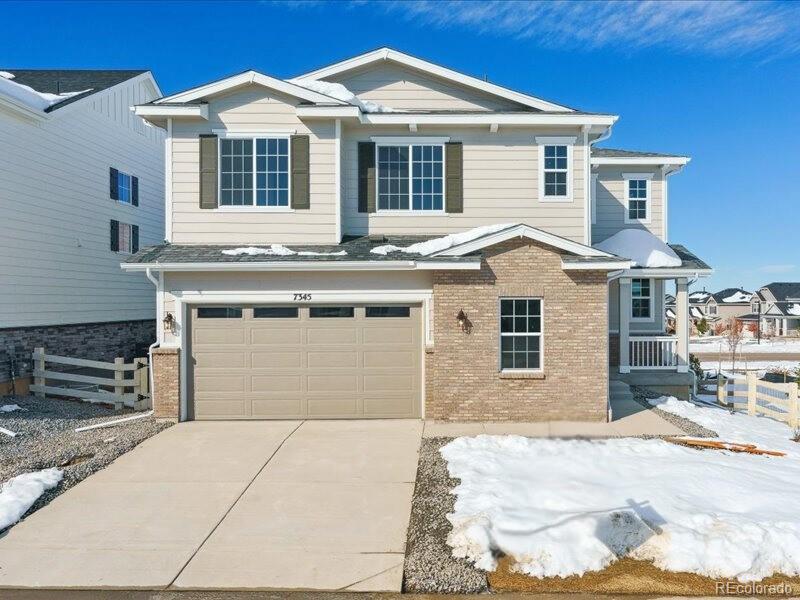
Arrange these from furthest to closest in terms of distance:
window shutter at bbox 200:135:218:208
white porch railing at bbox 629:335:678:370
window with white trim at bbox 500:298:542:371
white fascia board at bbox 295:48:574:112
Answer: white porch railing at bbox 629:335:678:370 → white fascia board at bbox 295:48:574:112 → window shutter at bbox 200:135:218:208 → window with white trim at bbox 500:298:542:371

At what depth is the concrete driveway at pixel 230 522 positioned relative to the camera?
4.98 m

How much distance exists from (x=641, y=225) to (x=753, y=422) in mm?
7095

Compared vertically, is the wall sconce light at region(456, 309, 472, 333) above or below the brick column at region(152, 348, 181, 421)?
above

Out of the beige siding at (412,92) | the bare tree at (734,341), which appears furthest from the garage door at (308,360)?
the bare tree at (734,341)

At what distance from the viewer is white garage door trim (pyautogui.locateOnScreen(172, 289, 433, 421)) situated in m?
10.6

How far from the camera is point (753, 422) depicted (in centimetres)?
1057

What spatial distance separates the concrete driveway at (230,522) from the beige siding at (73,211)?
7907 mm

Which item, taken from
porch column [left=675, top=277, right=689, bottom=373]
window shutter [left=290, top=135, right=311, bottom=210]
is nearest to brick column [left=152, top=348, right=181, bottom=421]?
window shutter [left=290, top=135, right=311, bottom=210]

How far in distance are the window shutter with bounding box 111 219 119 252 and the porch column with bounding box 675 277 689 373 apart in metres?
17.4

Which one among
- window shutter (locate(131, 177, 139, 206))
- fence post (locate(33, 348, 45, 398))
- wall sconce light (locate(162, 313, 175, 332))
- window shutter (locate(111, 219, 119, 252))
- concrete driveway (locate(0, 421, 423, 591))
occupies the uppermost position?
window shutter (locate(131, 177, 139, 206))

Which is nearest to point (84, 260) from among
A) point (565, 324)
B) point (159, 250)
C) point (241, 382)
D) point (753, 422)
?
point (159, 250)

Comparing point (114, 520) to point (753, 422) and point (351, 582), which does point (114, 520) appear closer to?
point (351, 582)

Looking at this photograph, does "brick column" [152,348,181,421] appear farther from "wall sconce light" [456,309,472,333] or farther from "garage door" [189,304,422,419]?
"wall sconce light" [456,309,472,333]

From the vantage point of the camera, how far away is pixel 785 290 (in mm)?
63562
